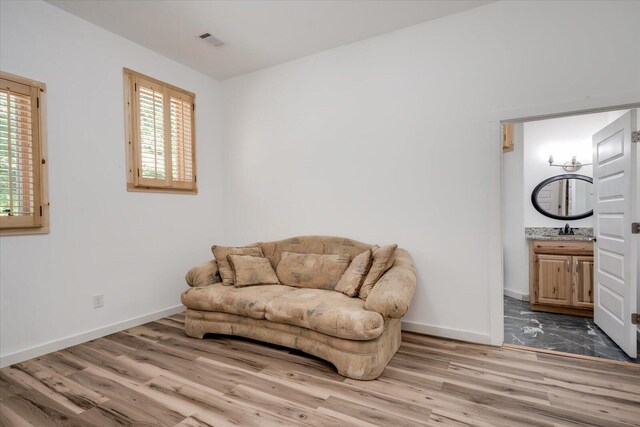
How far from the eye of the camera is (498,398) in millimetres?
2039

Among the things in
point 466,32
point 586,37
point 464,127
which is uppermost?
point 466,32

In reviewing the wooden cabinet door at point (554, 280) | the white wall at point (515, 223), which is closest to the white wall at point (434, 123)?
the wooden cabinet door at point (554, 280)

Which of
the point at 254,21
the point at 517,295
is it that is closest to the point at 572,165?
the point at 517,295

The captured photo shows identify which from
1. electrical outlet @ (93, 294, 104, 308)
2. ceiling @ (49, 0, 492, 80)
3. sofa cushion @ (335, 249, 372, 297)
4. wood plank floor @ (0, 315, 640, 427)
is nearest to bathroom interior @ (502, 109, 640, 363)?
wood plank floor @ (0, 315, 640, 427)

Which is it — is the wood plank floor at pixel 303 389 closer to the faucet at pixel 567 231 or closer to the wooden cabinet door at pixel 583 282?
the wooden cabinet door at pixel 583 282

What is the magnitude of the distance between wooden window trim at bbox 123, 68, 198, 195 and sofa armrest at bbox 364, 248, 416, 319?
2.65m

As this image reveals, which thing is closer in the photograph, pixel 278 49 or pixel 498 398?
pixel 498 398

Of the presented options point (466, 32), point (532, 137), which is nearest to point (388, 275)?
point (466, 32)

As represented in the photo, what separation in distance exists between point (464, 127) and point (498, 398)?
2148 millimetres

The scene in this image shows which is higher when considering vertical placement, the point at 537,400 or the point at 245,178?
the point at 245,178

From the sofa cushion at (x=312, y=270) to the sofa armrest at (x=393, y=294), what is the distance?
21.9 inches

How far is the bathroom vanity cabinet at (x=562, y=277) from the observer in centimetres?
370

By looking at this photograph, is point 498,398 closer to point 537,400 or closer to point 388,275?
point 537,400

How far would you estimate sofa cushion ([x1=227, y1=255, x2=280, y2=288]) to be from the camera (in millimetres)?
3279
